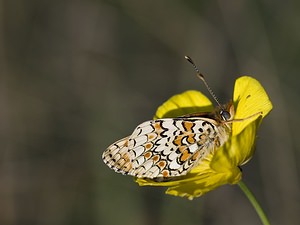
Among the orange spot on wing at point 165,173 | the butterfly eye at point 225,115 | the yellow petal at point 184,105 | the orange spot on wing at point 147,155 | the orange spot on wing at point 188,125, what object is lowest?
the orange spot on wing at point 165,173

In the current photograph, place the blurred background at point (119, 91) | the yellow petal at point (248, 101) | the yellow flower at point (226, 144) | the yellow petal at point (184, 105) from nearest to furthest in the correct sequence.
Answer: the yellow flower at point (226, 144)
the yellow petal at point (248, 101)
the yellow petal at point (184, 105)
the blurred background at point (119, 91)

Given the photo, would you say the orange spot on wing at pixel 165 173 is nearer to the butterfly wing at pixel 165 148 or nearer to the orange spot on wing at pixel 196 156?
the butterfly wing at pixel 165 148

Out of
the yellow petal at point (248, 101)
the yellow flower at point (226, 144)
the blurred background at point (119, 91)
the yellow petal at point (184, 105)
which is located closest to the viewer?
the yellow flower at point (226, 144)

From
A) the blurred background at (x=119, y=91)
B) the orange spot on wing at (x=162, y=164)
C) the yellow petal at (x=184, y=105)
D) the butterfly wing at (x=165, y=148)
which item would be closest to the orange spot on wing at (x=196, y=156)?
the butterfly wing at (x=165, y=148)

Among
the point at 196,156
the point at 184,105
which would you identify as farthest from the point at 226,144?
the point at 184,105

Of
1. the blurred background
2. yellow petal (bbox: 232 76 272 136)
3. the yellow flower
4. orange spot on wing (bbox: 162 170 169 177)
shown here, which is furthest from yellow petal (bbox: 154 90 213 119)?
the blurred background

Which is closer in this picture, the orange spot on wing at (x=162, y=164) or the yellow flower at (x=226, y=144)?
the yellow flower at (x=226, y=144)

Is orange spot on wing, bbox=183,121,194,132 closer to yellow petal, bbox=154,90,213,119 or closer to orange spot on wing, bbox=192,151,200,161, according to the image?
orange spot on wing, bbox=192,151,200,161

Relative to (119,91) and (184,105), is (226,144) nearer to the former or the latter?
(184,105)

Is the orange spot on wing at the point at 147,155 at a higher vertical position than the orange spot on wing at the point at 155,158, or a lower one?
higher
